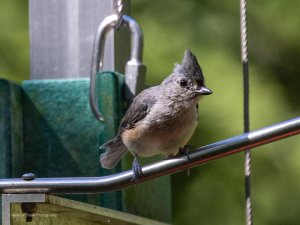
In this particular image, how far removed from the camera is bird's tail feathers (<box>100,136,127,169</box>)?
439 cm

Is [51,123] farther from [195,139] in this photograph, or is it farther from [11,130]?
[195,139]

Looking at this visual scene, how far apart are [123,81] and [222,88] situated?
136 centimetres

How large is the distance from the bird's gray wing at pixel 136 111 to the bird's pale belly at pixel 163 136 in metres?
0.04

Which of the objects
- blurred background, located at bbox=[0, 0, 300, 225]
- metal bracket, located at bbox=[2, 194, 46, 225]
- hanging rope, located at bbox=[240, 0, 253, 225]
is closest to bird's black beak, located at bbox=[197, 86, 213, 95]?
hanging rope, located at bbox=[240, 0, 253, 225]

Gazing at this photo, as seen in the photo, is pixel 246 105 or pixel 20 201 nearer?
pixel 20 201

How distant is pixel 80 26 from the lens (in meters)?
4.68

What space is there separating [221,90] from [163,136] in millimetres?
1584

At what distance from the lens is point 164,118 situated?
4395 millimetres

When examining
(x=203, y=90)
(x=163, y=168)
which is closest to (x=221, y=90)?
(x=203, y=90)

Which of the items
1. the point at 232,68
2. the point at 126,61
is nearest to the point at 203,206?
the point at 232,68

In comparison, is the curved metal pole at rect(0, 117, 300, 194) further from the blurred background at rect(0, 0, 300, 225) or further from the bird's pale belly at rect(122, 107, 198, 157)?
the blurred background at rect(0, 0, 300, 225)

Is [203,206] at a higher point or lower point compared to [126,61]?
lower

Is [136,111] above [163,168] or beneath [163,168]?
above

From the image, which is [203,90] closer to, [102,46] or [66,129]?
[102,46]
